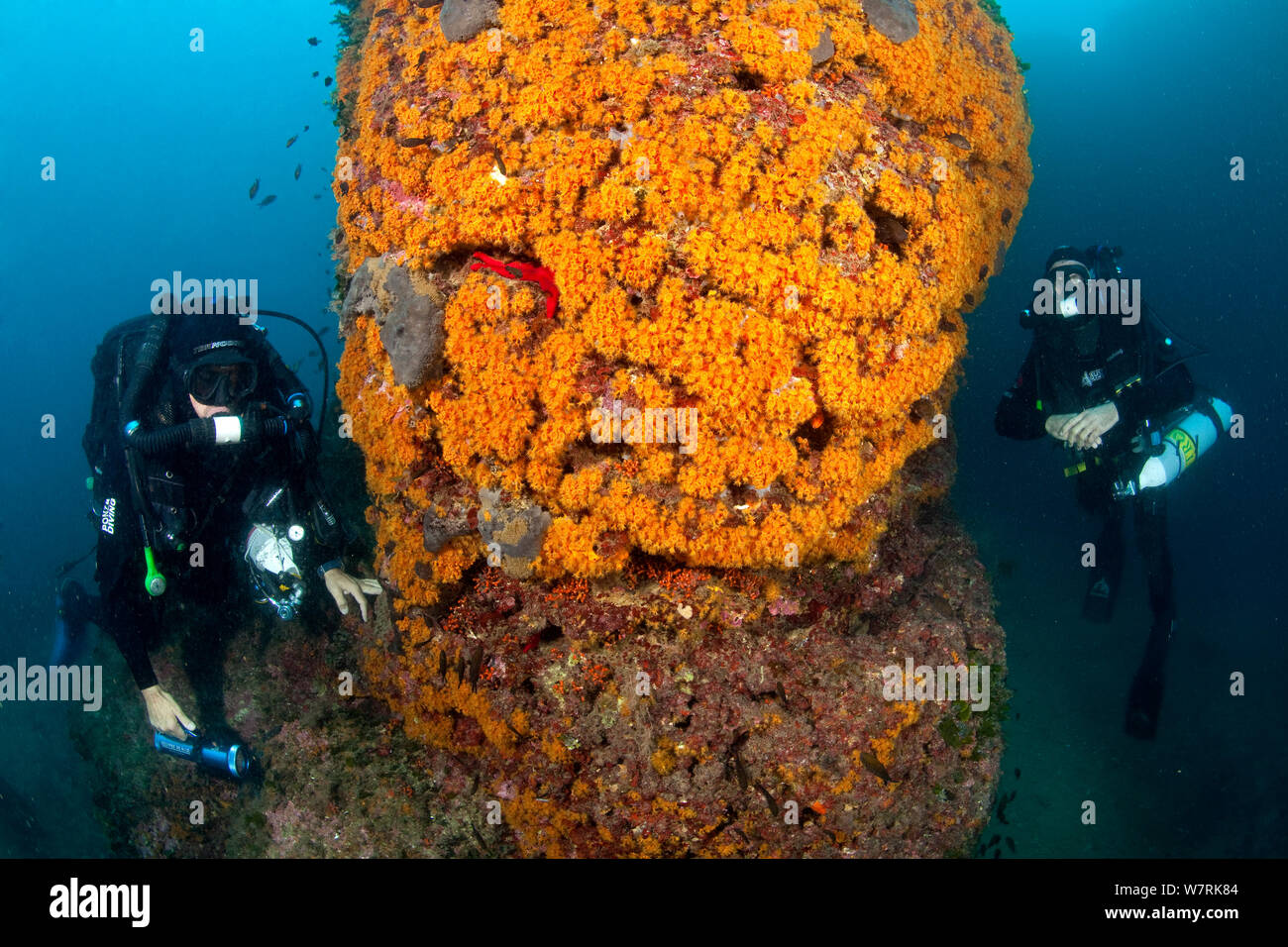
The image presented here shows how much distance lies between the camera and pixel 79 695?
28.7ft

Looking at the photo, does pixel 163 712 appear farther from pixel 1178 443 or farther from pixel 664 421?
pixel 1178 443

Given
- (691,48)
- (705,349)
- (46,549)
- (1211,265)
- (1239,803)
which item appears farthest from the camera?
(46,549)

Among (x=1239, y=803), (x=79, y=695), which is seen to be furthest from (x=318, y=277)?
(x=1239, y=803)

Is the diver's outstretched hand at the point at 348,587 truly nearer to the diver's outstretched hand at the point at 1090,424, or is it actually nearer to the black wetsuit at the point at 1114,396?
the diver's outstretched hand at the point at 1090,424

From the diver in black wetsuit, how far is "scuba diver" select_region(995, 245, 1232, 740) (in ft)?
0.04

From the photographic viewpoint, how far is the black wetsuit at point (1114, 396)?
7203 mm

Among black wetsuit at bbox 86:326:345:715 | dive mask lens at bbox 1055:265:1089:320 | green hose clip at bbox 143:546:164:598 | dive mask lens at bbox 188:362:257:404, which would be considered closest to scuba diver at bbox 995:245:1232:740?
dive mask lens at bbox 1055:265:1089:320

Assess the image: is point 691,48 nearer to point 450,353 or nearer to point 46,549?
point 450,353

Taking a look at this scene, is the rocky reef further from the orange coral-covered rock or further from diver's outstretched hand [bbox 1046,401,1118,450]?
diver's outstretched hand [bbox 1046,401,1118,450]

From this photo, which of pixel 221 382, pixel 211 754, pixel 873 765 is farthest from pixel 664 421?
pixel 211 754

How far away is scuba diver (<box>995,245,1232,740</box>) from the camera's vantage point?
6.83 m

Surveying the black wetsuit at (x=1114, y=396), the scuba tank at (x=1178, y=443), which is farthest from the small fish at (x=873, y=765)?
the scuba tank at (x=1178, y=443)

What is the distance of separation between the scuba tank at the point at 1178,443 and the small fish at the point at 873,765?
238 inches
